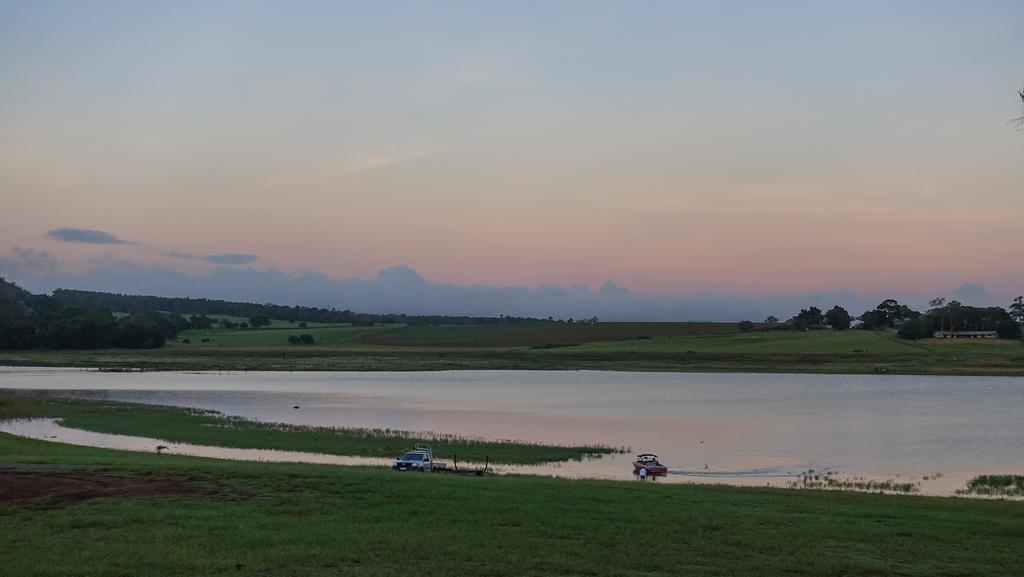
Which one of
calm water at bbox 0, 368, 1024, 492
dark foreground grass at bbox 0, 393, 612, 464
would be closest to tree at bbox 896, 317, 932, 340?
calm water at bbox 0, 368, 1024, 492

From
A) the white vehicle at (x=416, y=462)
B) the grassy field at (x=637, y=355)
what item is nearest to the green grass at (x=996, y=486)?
the white vehicle at (x=416, y=462)

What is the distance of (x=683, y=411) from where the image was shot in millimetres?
76562

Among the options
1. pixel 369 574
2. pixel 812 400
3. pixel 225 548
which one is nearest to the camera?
pixel 369 574

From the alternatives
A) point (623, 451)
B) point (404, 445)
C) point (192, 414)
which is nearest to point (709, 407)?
point (623, 451)

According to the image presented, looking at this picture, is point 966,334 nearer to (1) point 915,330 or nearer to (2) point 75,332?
(1) point 915,330

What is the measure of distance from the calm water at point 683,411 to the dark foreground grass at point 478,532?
17099 millimetres

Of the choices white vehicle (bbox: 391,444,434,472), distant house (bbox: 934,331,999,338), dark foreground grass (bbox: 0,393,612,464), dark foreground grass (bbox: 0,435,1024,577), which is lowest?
dark foreground grass (bbox: 0,393,612,464)

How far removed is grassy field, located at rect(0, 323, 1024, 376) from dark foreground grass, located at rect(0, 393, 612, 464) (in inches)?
3010

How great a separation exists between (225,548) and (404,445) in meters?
35.7

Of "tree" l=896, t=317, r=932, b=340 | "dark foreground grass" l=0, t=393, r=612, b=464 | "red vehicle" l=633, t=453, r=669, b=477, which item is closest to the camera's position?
"red vehicle" l=633, t=453, r=669, b=477

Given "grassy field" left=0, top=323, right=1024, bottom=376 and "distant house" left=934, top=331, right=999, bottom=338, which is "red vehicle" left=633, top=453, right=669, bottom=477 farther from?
"distant house" left=934, top=331, right=999, bottom=338

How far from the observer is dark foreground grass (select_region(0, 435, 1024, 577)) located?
14703 millimetres

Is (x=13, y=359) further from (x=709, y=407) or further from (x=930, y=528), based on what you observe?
(x=930, y=528)

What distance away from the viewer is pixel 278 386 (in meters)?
107
